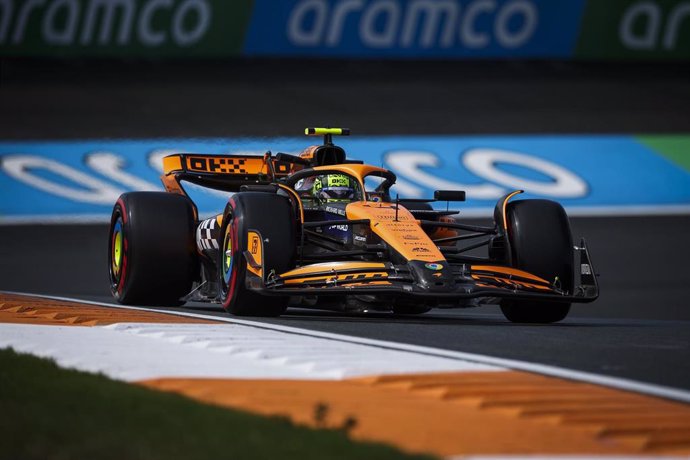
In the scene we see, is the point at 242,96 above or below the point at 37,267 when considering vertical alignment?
above

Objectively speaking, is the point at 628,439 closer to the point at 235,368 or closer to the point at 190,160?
the point at 235,368

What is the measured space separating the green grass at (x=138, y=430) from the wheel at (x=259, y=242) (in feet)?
14.4

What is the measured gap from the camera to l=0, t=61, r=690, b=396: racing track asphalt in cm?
1611

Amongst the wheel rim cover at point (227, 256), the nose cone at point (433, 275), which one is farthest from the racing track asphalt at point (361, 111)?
the nose cone at point (433, 275)

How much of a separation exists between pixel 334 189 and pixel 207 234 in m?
1.18

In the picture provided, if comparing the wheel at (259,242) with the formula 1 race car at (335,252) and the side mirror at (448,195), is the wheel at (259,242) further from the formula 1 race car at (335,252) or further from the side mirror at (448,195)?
the side mirror at (448,195)

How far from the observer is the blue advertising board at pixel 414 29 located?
28.7 metres

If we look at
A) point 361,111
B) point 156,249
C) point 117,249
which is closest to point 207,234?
point 156,249

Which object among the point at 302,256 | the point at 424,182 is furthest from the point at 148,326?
the point at 424,182

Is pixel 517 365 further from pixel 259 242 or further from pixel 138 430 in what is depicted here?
pixel 259 242

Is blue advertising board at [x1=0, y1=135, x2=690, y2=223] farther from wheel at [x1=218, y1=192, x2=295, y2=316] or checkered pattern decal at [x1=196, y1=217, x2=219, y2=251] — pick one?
wheel at [x1=218, y1=192, x2=295, y2=316]

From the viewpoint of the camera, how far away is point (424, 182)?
840 inches

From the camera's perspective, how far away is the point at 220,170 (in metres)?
13.8

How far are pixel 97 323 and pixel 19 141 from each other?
571 inches
